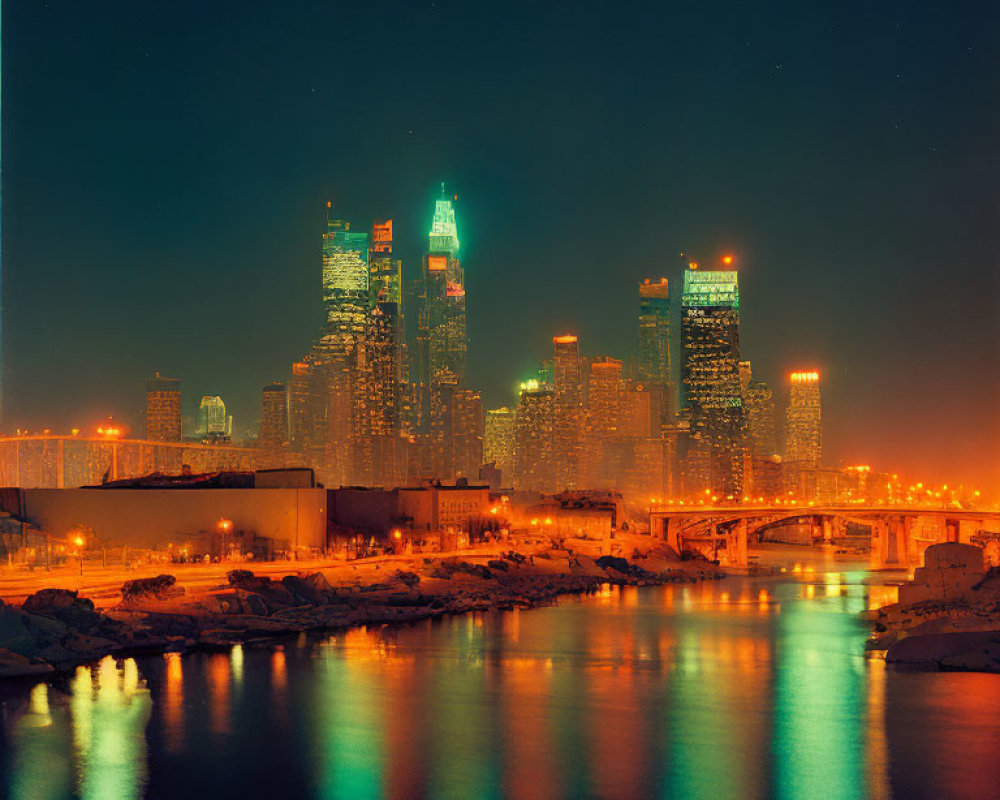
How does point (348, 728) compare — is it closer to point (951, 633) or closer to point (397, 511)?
point (951, 633)

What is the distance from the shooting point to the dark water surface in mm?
32938

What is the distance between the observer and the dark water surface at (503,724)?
32.9 meters

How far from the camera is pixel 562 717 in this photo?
134ft

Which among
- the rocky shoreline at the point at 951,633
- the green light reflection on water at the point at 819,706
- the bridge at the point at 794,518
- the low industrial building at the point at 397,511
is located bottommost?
the green light reflection on water at the point at 819,706

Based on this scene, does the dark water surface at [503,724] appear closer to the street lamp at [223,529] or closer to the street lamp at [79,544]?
the street lamp at [223,529]

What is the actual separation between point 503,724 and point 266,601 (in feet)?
70.8

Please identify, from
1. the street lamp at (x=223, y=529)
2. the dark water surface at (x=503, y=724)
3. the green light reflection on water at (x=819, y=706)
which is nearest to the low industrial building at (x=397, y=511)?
the street lamp at (x=223, y=529)

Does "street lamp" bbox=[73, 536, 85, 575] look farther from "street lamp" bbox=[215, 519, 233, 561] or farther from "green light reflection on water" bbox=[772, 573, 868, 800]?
"green light reflection on water" bbox=[772, 573, 868, 800]

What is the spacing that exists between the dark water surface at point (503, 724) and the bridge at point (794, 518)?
203ft

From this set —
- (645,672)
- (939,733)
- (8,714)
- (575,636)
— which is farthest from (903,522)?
(8,714)

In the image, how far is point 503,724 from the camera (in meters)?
40.1

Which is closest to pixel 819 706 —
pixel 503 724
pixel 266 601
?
pixel 503 724

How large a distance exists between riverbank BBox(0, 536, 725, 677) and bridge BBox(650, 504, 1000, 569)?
2857 centimetres

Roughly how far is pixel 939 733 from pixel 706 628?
27.5 meters
